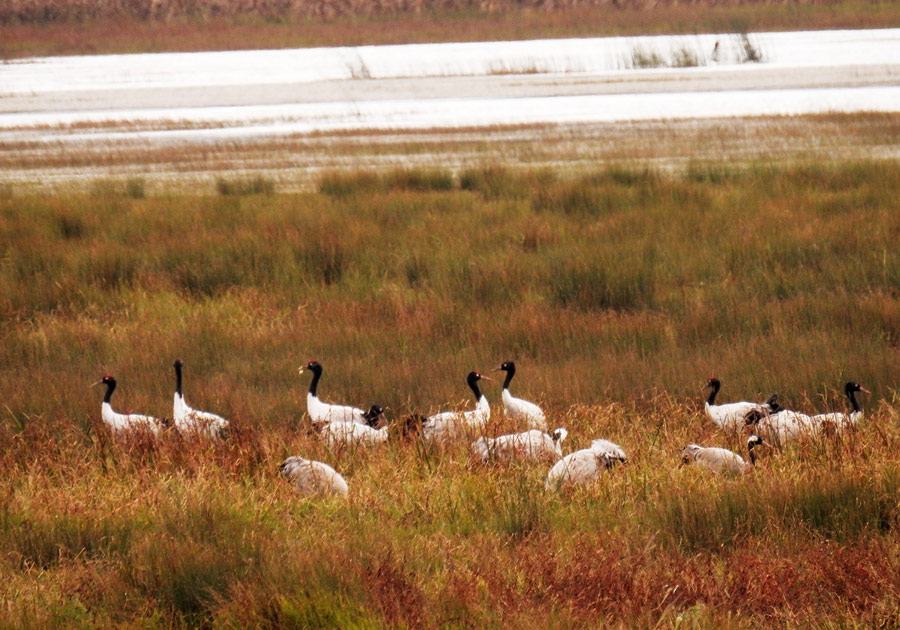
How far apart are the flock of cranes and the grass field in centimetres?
16

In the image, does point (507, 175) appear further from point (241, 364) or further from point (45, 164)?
point (45, 164)

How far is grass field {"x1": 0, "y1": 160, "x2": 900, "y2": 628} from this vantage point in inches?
189

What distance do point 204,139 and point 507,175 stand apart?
610 inches

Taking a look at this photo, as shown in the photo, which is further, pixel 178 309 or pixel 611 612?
pixel 178 309

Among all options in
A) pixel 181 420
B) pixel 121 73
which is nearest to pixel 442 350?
pixel 181 420

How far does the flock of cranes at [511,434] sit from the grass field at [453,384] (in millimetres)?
161

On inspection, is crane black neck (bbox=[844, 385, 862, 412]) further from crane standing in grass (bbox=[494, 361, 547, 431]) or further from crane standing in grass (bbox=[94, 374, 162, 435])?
crane standing in grass (bbox=[94, 374, 162, 435])

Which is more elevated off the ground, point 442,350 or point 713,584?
point 713,584

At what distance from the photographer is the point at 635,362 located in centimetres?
946

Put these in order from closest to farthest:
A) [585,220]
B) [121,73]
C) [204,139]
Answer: [585,220], [204,139], [121,73]

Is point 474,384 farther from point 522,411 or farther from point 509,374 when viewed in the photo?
point 522,411

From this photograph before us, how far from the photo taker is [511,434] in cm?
736

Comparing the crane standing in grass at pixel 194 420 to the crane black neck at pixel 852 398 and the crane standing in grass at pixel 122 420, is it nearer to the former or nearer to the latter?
the crane standing in grass at pixel 122 420

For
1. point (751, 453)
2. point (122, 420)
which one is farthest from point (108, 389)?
point (751, 453)
